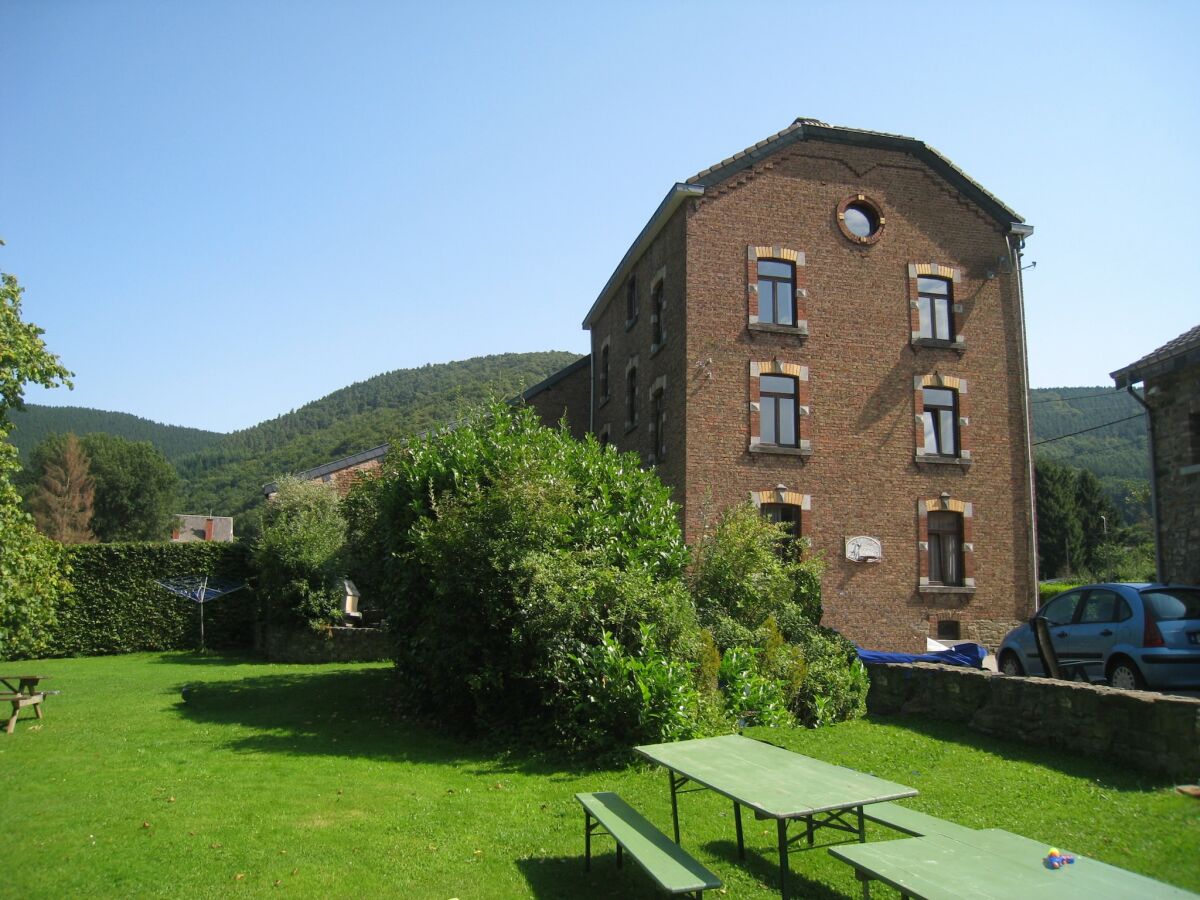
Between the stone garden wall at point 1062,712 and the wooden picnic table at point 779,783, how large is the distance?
2.80m

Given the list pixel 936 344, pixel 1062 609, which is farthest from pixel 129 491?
pixel 1062 609

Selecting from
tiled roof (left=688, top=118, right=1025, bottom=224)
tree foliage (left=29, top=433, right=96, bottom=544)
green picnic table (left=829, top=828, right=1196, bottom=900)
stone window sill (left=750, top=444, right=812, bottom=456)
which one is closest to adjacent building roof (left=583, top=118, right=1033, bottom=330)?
Result: tiled roof (left=688, top=118, right=1025, bottom=224)

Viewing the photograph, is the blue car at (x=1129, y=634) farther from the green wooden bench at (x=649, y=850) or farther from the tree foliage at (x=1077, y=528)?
the tree foliage at (x=1077, y=528)

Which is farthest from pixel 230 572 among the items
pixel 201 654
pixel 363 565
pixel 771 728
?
pixel 771 728

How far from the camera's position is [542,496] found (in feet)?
36.0

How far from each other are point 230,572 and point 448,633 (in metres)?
18.1

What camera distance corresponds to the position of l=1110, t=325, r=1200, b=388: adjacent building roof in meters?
14.2

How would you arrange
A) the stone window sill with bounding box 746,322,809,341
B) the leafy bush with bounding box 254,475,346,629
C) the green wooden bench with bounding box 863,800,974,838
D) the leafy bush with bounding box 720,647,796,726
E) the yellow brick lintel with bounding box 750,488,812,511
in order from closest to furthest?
1. the green wooden bench with bounding box 863,800,974,838
2. the leafy bush with bounding box 720,647,796,726
3. the yellow brick lintel with bounding box 750,488,812,511
4. the stone window sill with bounding box 746,322,809,341
5. the leafy bush with bounding box 254,475,346,629

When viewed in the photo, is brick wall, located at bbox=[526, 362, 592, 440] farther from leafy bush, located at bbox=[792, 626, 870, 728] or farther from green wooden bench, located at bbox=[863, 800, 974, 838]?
green wooden bench, located at bbox=[863, 800, 974, 838]

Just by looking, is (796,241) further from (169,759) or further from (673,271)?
(169,759)

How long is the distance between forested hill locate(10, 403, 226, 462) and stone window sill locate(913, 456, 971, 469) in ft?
395

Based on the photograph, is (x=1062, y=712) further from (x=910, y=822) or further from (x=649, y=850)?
(x=649, y=850)

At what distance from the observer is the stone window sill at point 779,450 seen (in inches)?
755

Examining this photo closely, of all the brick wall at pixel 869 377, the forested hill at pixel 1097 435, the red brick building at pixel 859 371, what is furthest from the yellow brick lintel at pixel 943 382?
the forested hill at pixel 1097 435
